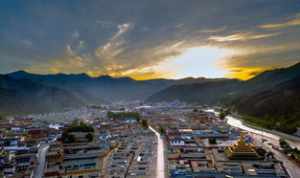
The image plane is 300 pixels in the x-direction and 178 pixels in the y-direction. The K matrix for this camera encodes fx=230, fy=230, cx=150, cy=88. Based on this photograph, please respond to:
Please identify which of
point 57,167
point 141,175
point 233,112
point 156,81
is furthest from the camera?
point 156,81

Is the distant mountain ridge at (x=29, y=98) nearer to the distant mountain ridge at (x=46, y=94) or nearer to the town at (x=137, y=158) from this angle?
the distant mountain ridge at (x=46, y=94)

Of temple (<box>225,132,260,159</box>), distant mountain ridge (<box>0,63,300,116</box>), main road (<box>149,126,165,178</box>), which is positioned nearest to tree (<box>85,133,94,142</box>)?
main road (<box>149,126,165,178</box>)

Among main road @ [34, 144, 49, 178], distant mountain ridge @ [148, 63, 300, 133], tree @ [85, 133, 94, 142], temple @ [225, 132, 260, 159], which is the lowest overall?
main road @ [34, 144, 49, 178]

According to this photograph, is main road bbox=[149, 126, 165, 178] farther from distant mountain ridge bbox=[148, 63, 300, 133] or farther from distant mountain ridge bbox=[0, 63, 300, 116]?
distant mountain ridge bbox=[0, 63, 300, 116]

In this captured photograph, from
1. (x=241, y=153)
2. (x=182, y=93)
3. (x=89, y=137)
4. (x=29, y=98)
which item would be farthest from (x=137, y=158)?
(x=182, y=93)

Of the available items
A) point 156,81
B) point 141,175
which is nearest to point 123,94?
point 156,81

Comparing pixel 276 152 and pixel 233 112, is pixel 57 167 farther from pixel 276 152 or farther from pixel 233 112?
pixel 233 112

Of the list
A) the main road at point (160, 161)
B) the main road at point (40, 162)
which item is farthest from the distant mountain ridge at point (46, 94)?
the main road at point (160, 161)

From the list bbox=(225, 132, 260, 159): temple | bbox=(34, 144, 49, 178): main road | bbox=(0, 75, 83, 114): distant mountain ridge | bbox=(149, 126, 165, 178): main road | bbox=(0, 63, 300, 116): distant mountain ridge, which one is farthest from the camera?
bbox=(0, 75, 83, 114): distant mountain ridge

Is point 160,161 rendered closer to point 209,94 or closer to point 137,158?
→ point 137,158

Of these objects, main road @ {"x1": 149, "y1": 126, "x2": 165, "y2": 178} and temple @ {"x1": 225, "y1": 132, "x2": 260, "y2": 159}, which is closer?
main road @ {"x1": 149, "y1": 126, "x2": 165, "y2": 178}

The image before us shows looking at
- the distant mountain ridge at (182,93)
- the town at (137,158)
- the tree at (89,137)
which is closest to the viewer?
the town at (137,158)
